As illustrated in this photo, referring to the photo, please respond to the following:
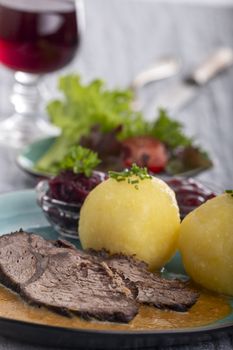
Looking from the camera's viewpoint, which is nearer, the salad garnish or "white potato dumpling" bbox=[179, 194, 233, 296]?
"white potato dumpling" bbox=[179, 194, 233, 296]

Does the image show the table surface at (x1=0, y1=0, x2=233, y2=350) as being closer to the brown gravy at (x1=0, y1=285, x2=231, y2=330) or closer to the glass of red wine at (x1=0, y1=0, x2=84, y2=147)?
the glass of red wine at (x1=0, y1=0, x2=84, y2=147)

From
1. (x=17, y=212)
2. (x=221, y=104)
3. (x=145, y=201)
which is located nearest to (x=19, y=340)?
(x=145, y=201)

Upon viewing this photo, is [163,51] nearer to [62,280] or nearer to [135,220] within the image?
[135,220]

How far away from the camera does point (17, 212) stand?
276 cm

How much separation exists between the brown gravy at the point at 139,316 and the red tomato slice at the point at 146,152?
1116 millimetres

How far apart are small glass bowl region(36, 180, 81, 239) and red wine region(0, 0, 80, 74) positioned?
3.69 feet

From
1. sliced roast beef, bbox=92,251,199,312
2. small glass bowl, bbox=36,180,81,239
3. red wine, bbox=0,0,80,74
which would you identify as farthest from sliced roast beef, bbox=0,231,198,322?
red wine, bbox=0,0,80,74

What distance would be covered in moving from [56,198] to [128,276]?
1.77 ft

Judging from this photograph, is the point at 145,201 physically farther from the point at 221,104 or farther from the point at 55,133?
Answer: the point at 221,104

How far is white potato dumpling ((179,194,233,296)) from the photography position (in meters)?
2.37

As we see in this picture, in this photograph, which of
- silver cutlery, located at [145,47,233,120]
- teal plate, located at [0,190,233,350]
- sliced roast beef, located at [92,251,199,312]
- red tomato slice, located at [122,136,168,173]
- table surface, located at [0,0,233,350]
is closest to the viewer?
teal plate, located at [0,190,233,350]

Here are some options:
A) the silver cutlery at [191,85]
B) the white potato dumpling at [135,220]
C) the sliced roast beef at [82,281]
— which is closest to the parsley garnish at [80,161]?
the white potato dumpling at [135,220]

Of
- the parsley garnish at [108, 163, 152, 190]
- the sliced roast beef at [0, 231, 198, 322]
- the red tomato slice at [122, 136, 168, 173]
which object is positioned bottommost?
the sliced roast beef at [0, 231, 198, 322]

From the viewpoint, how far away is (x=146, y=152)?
344 centimetres
